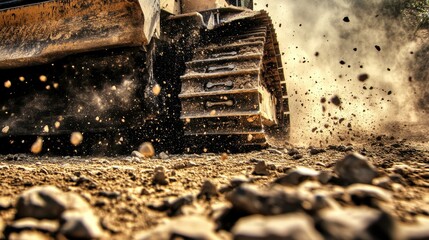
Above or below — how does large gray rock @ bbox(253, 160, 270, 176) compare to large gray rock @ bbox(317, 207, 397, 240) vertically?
below

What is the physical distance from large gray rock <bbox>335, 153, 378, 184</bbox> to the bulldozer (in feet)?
5.25

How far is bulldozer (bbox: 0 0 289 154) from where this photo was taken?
2.69 meters

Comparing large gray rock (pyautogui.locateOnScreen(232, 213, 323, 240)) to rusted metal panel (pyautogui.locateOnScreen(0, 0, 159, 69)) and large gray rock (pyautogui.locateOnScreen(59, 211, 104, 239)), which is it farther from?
rusted metal panel (pyautogui.locateOnScreen(0, 0, 159, 69))

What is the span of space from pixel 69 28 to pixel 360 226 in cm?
306

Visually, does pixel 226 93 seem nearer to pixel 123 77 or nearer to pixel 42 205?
pixel 123 77

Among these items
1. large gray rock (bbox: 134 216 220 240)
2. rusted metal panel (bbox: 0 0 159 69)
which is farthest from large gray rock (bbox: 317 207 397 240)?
rusted metal panel (bbox: 0 0 159 69)

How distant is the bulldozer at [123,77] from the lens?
8.82ft

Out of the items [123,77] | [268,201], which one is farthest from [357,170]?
[123,77]

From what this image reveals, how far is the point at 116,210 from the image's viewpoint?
896mm

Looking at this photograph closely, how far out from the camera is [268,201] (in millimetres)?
658

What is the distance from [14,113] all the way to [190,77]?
1.94 meters

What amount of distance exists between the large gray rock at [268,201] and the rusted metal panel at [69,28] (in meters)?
2.19

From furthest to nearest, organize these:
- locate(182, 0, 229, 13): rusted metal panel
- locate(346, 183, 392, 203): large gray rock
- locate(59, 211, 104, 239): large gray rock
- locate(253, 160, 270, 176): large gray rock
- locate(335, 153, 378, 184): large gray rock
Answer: locate(182, 0, 229, 13): rusted metal panel
locate(253, 160, 270, 176): large gray rock
locate(335, 153, 378, 184): large gray rock
locate(346, 183, 392, 203): large gray rock
locate(59, 211, 104, 239): large gray rock

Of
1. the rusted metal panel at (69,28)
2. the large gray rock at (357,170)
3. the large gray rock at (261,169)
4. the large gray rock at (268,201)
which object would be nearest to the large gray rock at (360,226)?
the large gray rock at (268,201)
